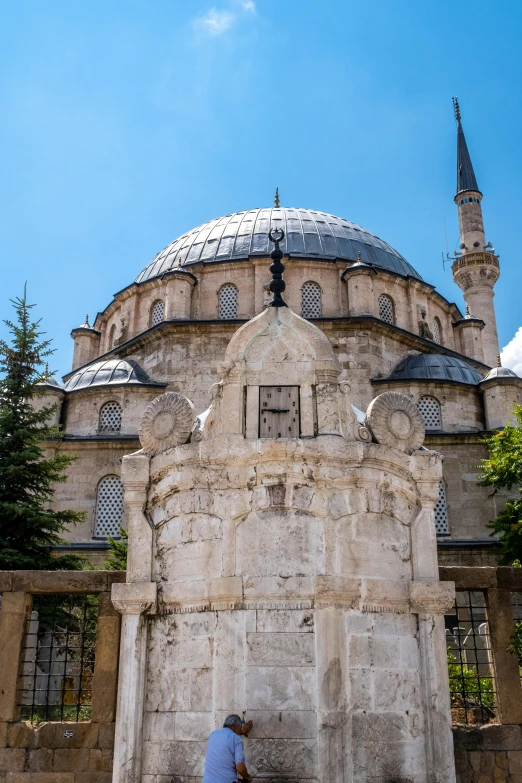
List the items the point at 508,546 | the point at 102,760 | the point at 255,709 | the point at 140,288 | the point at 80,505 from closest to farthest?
the point at 255,709, the point at 102,760, the point at 508,546, the point at 80,505, the point at 140,288

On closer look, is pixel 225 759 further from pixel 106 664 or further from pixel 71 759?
pixel 71 759

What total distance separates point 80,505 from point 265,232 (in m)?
12.0

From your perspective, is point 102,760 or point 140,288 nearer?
point 102,760

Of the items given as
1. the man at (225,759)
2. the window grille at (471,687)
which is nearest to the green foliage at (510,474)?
the window grille at (471,687)

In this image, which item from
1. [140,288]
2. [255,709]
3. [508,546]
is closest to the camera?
[255,709]

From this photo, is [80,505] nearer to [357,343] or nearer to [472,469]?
[357,343]

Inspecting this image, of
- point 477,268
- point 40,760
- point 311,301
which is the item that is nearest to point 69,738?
point 40,760

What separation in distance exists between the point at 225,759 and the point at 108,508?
15.9 m

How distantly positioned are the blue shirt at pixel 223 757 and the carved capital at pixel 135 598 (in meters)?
1.75

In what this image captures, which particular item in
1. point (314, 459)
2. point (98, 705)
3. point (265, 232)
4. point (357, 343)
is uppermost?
point (265, 232)

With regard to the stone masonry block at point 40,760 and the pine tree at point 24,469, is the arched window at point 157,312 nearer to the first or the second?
the pine tree at point 24,469

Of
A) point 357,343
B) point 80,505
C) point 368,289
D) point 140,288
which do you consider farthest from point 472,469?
point 140,288

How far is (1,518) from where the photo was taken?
1455cm

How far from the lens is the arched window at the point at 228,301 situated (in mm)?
25281
